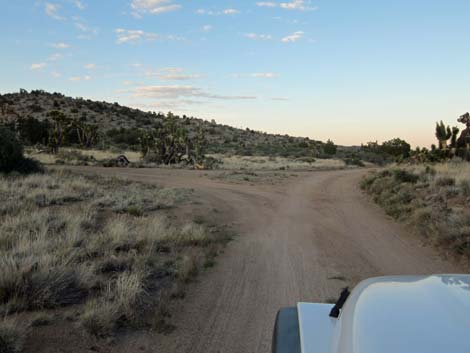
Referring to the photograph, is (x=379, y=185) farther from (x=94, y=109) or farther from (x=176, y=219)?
(x=94, y=109)

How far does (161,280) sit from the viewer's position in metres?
6.30

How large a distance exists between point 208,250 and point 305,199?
9.00 m

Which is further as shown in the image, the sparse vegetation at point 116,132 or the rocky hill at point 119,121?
the rocky hill at point 119,121

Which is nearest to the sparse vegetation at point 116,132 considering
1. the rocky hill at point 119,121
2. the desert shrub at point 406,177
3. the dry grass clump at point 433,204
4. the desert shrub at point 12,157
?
the rocky hill at point 119,121

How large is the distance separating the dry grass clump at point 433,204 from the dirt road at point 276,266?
1.48 feet

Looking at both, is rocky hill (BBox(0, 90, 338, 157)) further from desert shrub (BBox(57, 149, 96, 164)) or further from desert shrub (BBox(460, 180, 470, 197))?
desert shrub (BBox(460, 180, 470, 197))

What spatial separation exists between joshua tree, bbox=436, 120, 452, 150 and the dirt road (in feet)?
60.0

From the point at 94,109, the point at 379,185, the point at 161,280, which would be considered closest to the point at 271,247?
the point at 161,280

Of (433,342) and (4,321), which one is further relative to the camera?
(4,321)

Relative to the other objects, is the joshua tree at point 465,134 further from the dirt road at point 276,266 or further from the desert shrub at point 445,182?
the dirt road at point 276,266

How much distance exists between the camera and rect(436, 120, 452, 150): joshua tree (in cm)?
2917

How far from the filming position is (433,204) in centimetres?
1166

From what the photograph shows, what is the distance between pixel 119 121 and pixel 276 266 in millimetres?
70112

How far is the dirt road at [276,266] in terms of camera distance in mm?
4652
